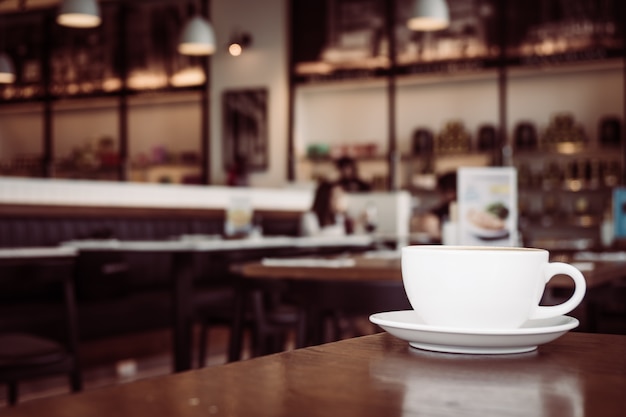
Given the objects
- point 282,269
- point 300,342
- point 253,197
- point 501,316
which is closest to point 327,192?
point 253,197

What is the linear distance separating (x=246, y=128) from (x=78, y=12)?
4508mm

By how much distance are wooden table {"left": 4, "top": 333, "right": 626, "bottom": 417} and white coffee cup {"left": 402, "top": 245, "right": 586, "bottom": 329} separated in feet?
0.15

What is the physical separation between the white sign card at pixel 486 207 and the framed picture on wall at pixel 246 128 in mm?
7723

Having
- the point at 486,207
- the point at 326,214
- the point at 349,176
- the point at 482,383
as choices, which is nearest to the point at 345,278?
the point at 486,207

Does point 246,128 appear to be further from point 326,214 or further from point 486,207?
point 486,207

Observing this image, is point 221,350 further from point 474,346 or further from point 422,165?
point 474,346

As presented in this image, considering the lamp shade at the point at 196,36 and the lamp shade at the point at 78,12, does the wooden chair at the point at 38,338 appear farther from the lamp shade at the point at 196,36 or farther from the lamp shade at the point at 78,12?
the lamp shade at the point at 196,36

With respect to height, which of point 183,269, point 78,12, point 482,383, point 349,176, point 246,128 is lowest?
point 183,269

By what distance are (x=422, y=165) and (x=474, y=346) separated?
9.17 metres

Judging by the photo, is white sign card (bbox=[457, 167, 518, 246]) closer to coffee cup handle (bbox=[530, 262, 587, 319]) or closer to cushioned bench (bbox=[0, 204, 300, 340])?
coffee cup handle (bbox=[530, 262, 587, 319])

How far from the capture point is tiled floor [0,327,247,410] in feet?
16.3

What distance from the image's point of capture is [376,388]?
569 millimetres

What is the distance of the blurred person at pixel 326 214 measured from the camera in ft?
20.7

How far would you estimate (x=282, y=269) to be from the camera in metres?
2.59
